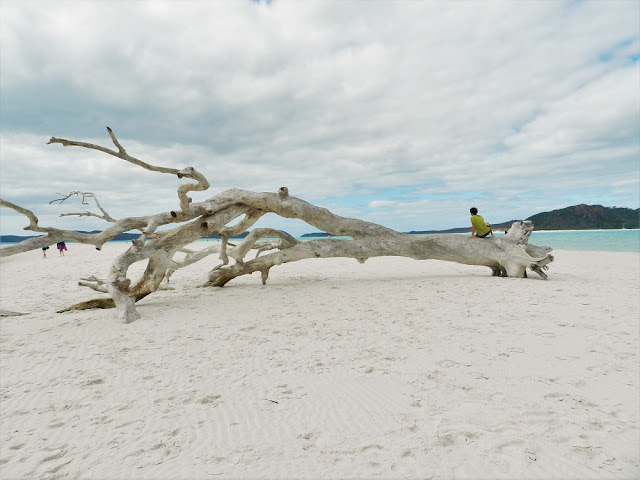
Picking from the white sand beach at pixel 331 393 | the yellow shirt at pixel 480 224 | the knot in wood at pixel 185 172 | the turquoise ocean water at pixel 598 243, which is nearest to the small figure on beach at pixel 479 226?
the yellow shirt at pixel 480 224

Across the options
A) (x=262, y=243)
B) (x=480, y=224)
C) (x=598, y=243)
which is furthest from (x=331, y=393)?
(x=598, y=243)

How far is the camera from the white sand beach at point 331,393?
2.23m

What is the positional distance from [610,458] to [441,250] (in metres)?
7.81

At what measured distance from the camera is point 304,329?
5148mm

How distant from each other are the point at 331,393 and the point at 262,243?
25.7 ft

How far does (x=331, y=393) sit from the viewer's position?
3.14 metres

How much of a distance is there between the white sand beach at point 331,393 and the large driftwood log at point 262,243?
1.62 metres

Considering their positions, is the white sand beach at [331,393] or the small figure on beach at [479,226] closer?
the white sand beach at [331,393]

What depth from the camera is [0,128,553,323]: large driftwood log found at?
290 inches

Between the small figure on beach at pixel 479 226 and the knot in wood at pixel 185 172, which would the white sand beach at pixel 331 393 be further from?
the small figure on beach at pixel 479 226

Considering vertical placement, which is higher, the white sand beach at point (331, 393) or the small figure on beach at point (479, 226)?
the small figure on beach at point (479, 226)

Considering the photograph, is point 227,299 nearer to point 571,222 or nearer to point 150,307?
point 150,307

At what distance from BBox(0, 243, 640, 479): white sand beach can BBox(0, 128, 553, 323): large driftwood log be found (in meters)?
1.62

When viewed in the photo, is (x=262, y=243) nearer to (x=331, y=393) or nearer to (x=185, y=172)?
(x=185, y=172)
